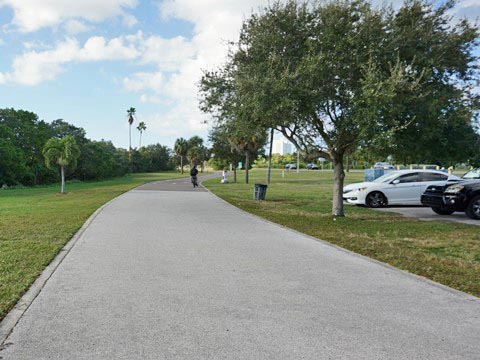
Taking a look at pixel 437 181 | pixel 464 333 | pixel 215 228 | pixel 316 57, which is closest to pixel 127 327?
pixel 464 333

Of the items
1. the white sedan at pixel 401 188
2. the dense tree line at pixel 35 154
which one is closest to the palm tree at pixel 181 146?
the dense tree line at pixel 35 154

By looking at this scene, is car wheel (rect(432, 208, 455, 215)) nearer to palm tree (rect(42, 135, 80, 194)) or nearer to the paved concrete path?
the paved concrete path

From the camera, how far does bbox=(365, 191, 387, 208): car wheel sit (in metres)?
16.4

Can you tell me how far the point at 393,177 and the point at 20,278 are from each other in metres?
14.1

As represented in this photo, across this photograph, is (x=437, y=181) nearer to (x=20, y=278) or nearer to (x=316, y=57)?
(x=316, y=57)

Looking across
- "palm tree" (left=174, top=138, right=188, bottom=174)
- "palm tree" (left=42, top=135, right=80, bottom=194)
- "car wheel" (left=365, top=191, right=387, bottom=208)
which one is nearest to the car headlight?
"car wheel" (left=365, top=191, right=387, bottom=208)

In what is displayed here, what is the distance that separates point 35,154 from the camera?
43.1m

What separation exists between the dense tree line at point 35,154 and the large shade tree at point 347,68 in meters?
20.5

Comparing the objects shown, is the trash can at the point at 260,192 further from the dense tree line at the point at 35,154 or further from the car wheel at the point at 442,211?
the dense tree line at the point at 35,154

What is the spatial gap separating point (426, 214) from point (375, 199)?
2434 mm

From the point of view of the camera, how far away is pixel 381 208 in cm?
1614

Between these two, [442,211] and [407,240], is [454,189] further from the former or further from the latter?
[407,240]

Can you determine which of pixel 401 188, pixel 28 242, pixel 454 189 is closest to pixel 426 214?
pixel 454 189

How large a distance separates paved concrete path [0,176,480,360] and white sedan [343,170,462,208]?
360 inches
